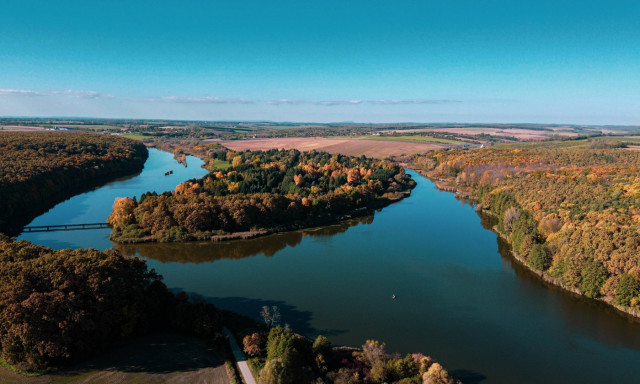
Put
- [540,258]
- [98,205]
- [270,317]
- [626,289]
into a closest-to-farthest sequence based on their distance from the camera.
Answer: [270,317]
[626,289]
[540,258]
[98,205]

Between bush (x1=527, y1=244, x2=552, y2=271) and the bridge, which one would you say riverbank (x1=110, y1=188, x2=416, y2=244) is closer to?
the bridge

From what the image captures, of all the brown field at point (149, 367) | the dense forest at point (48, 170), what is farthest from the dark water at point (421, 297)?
the dense forest at point (48, 170)

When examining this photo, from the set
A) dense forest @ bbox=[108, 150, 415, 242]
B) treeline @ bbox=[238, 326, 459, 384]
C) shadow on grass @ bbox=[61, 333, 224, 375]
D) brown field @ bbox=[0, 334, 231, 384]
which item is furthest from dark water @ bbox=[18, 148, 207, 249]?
treeline @ bbox=[238, 326, 459, 384]

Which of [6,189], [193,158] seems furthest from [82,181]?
[193,158]

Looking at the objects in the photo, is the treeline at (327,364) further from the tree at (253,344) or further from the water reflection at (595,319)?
the water reflection at (595,319)

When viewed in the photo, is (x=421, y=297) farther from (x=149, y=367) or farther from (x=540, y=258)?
(x=149, y=367)

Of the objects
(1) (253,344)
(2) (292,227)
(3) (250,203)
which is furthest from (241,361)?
(2) (292,227)
